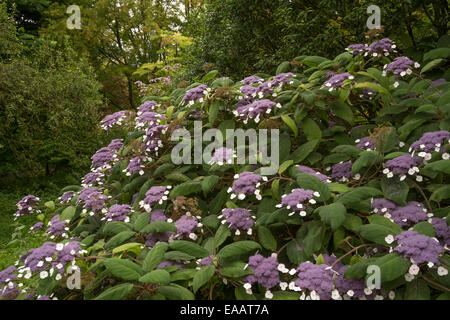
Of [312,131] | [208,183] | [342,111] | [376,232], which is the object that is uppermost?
[342,111]

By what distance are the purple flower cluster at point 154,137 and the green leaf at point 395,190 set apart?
123cm

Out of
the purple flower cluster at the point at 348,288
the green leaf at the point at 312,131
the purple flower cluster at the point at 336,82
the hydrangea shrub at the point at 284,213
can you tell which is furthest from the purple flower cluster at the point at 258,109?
the purple flower cluster at the point at 348,288

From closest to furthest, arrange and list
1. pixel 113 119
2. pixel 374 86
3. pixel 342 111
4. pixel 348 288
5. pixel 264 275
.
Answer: pixel 348 288, pixel 264 275, pixel 374 86, pixel 342 111, pixel 113 119

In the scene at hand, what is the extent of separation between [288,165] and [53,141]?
7349 millimetres

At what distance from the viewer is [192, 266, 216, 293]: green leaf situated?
1.32 m

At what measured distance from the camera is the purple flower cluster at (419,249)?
1.14m

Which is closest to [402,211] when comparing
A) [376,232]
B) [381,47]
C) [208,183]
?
[376,232]

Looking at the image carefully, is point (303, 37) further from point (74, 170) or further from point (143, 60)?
point (143, 60)

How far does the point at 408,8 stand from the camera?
9.19 feet

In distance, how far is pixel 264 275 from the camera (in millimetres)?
1371

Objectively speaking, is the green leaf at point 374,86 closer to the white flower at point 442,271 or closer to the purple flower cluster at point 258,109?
the purple flower cluster at point 258,109

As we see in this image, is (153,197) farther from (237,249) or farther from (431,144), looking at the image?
(431,144)

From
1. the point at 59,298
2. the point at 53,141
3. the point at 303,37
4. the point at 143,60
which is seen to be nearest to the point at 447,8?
the point at 303,37

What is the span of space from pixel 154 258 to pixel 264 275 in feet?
1.39
